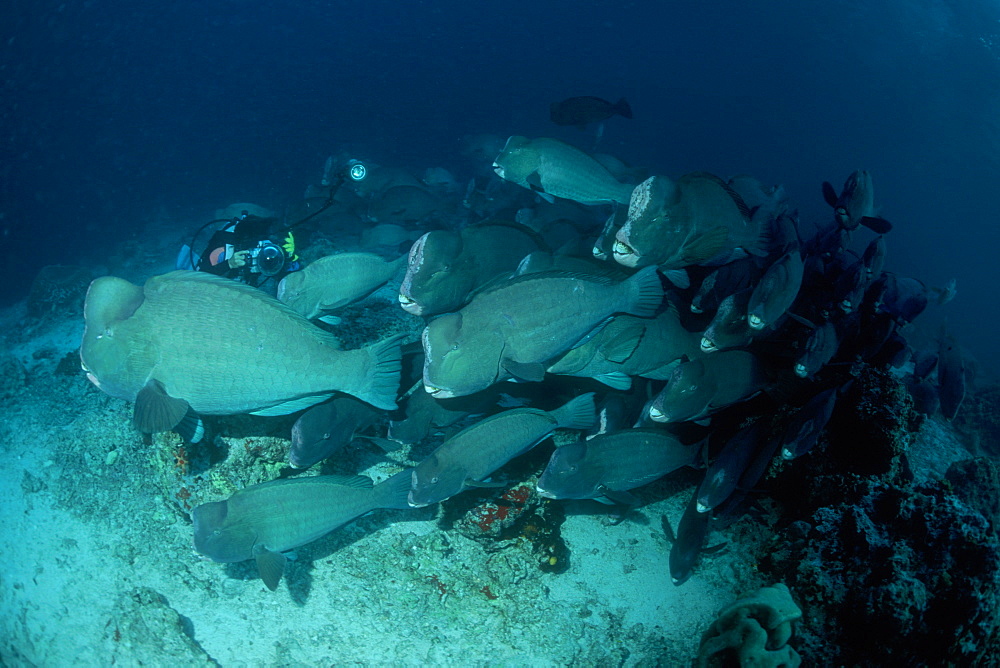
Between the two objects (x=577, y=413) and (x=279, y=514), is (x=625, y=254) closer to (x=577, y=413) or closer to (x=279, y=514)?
(x=577, y=413)

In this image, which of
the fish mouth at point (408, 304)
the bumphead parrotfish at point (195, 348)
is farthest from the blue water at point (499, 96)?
the fish mouth at point (408, 304)

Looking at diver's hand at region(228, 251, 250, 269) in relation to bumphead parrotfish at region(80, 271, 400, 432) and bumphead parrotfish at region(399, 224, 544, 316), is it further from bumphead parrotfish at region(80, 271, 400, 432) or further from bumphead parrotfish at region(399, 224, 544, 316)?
bumphead parrotfish at region(399, 224, 544, 316)

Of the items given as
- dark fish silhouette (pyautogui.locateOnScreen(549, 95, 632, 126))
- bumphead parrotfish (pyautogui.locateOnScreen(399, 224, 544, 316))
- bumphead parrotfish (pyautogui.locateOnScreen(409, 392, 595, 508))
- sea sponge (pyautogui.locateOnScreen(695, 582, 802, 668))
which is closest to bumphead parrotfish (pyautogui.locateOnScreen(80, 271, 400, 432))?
bumphead parrotfish (pyautogui.locateOnScreen(399, 224, 544, 316))

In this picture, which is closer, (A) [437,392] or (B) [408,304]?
(A) [437,392]

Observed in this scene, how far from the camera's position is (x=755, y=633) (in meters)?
2.26

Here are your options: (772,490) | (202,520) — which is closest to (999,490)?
(772,490)

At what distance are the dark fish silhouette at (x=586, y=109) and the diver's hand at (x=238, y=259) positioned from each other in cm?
632

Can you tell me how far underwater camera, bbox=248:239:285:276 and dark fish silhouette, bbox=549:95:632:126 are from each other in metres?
6.10

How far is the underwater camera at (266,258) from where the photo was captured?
12.6 ft

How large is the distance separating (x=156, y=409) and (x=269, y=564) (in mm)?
1068

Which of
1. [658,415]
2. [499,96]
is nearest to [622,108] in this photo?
[658,415]

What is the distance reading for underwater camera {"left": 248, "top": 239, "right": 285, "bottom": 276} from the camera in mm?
3852

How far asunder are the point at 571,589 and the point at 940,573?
1984mm

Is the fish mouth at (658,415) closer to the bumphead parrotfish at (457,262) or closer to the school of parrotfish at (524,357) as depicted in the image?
the school of parrotfish at (524,357)
